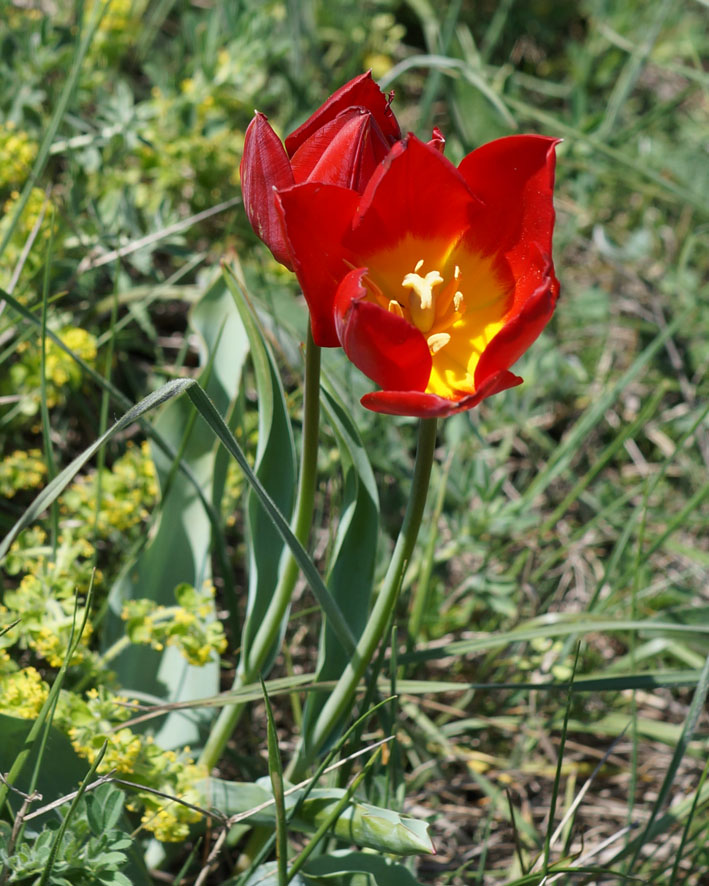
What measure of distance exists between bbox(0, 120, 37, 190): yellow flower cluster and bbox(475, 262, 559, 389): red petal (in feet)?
4.95

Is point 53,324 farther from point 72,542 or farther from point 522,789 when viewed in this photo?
point 522,789

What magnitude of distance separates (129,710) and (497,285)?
2.99 feet

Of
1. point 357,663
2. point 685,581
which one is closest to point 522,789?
point 685,581

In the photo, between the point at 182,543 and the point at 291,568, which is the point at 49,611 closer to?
the point at 182,543

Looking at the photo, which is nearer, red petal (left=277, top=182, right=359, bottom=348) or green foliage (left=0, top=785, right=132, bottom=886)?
red petal (left=277, top=182, right=359, bottom=348)

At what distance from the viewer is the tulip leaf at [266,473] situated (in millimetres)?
1511

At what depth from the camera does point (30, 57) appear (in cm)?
235

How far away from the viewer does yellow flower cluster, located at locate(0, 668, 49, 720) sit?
1.39 m

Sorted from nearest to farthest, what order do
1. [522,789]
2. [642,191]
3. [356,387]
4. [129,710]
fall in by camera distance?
[129,710] < [522,789] < [356,387] < [642,191]

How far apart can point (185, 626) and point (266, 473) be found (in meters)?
0.28

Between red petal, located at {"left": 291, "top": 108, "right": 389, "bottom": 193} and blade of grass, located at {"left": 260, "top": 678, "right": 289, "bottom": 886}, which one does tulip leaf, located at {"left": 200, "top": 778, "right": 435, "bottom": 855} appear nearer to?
blade of grass, located at {"left": 260, "top": 678, "right": 289, "bottom": 886}

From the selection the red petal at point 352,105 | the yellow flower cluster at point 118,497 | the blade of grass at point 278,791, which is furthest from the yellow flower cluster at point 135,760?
the red petal at point 352,105

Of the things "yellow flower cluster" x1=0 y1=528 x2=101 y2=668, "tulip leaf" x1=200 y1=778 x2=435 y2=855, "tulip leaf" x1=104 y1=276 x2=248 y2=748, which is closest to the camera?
"tulip leaf" x1=200 y1=778 x2=435 y2=855

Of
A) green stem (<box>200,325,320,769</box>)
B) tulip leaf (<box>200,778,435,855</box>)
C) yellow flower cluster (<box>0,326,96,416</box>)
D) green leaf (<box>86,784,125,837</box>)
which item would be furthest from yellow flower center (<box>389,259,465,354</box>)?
yellow flower cluster (<box>0,326,96,416</box>)
